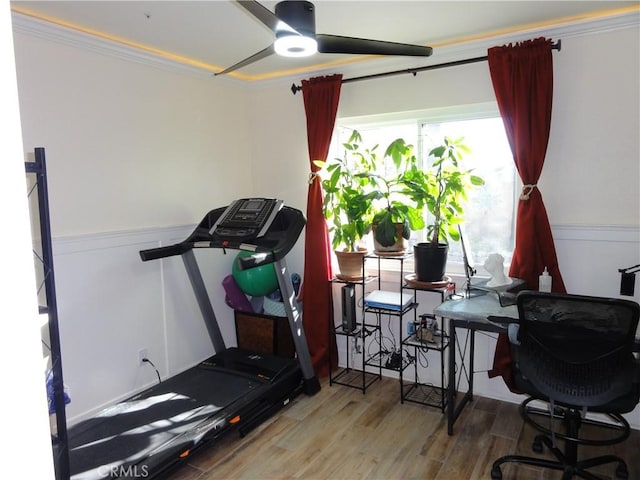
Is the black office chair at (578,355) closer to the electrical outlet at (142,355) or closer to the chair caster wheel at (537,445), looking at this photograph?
the chair caster wheel at (537,445)

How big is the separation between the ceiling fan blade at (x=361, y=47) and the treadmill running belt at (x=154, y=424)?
2113 millimetres

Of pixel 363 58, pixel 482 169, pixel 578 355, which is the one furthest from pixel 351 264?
pixel 578 355

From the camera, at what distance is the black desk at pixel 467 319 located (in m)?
2.51

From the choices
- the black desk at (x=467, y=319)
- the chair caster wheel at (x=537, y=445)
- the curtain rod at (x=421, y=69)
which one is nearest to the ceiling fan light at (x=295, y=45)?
the curtain rod at (x=421, y=69)

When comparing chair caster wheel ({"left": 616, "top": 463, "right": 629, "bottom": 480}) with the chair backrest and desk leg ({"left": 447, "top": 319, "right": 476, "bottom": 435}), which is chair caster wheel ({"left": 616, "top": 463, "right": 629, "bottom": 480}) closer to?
the chair backrest

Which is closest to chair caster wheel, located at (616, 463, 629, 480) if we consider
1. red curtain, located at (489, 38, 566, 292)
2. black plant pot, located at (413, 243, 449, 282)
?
red curtain, located at (489, 38, 566, 292)

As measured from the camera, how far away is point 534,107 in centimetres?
285

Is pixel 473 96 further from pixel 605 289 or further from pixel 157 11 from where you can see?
pixel 157 11

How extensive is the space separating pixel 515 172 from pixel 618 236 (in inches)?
30.3

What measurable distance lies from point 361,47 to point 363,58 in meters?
1.47

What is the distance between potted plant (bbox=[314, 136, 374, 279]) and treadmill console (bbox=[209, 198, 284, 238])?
1.59 ft

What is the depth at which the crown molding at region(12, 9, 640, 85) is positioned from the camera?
2635mm

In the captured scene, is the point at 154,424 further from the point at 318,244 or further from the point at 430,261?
the point at 430,261

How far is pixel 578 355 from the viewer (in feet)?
6.63
